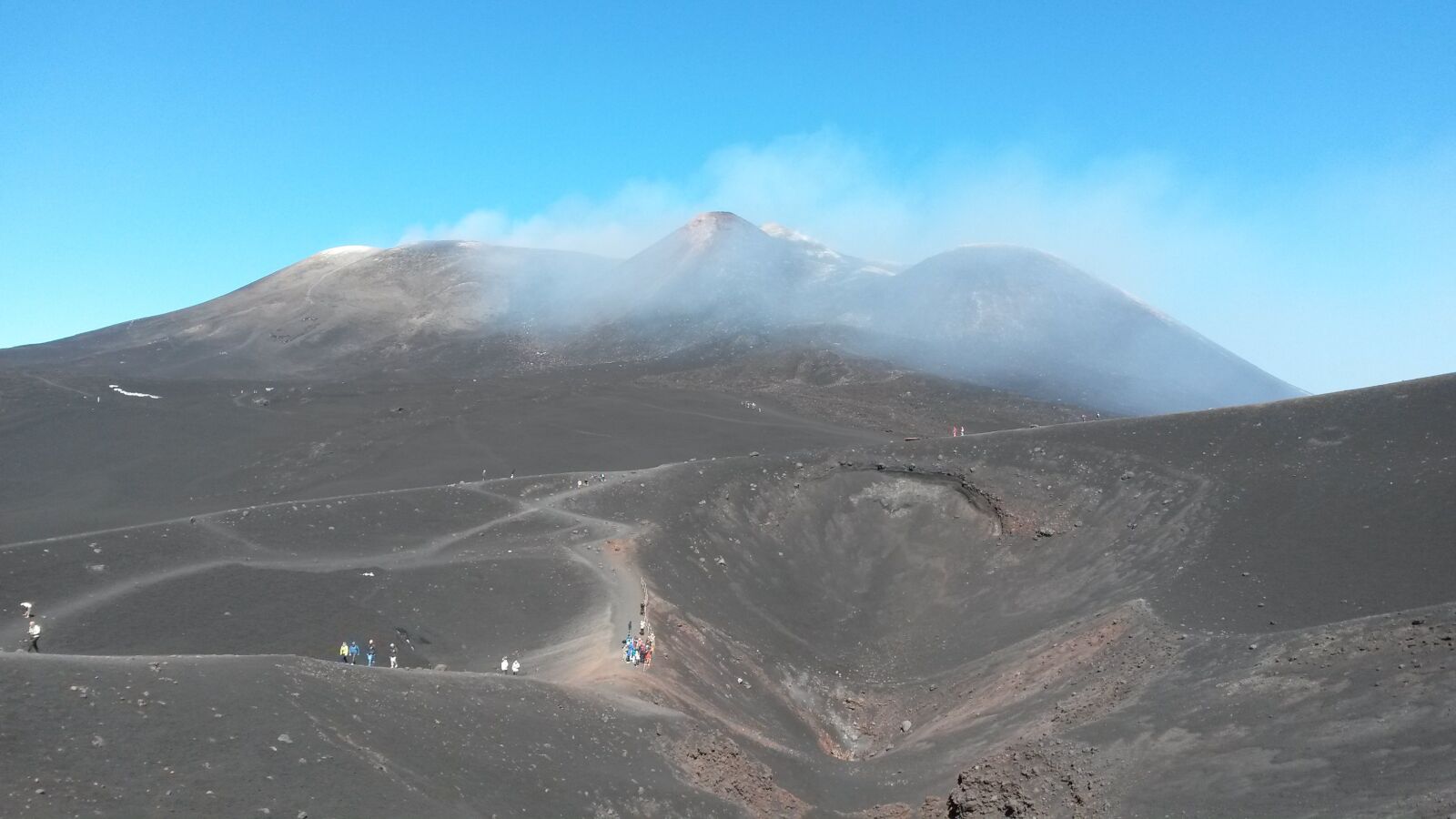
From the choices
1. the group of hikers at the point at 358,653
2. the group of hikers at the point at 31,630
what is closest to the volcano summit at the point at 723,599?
the group of hikers at the point at 358,653

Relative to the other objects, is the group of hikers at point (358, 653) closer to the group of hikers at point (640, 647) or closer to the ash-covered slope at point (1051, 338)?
the group of hikers at point (640, 647)

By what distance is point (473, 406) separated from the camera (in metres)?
69.1

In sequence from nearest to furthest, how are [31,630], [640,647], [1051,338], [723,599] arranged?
1. [31,630]
2. [640,647]
3. [723,599]
4. [1051,338]

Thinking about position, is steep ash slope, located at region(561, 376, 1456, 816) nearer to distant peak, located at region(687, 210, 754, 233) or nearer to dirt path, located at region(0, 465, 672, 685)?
dirt path, located at region(0, 465, 672, 685)

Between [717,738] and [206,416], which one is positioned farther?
[206,416]

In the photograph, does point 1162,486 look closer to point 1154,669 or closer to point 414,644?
point 1154,669

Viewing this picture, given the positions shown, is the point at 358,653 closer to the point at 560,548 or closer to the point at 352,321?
the point at 560,548

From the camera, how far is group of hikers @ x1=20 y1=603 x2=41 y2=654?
26.7m

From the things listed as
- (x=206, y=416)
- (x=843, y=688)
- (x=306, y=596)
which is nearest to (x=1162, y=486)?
(x=843, y=688)

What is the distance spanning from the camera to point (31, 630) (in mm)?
26781

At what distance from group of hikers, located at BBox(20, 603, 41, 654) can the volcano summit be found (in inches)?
23.2

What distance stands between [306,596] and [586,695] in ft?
41.6

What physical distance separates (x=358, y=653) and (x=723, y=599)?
11.7 meters

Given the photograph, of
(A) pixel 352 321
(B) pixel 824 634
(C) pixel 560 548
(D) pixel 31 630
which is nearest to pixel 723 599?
(B) pixel 824 634
